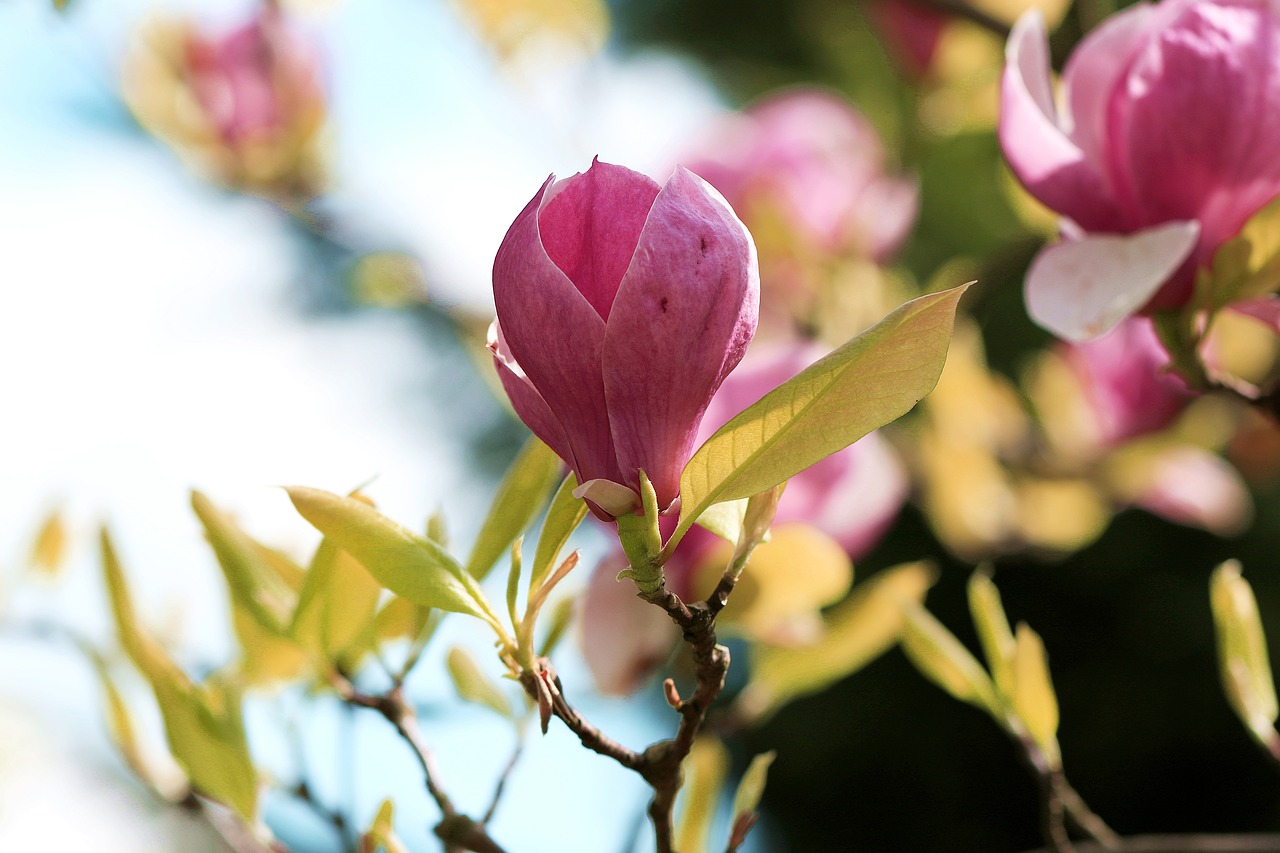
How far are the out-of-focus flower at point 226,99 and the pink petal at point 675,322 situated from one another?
2.67 ft

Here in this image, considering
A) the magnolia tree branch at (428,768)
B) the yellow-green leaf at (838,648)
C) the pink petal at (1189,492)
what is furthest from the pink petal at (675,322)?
the pink petal at (1189,492)

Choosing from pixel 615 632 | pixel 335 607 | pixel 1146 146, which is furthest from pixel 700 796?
pixel 1146 146

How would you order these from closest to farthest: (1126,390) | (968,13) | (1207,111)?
1. (1207,111)
2. (968,13)
3. (1126,390)

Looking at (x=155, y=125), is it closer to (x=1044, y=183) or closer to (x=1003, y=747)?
(x=1044, y=183)

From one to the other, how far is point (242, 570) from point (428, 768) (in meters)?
0.08

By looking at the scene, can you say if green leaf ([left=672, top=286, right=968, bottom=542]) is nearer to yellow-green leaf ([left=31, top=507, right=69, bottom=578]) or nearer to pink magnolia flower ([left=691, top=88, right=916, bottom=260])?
yellow-green leaf ([left=31, top=507, right=69, bottom=578])

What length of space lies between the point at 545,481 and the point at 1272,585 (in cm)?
189

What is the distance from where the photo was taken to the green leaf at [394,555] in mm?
255

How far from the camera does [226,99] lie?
0.95m

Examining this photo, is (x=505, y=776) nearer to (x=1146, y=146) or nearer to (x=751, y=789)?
(x=751, y=789)

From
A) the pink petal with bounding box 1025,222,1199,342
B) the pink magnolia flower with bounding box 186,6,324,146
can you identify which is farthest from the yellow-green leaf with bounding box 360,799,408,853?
the pink magnolia flower with bounding box 186,6,324,146

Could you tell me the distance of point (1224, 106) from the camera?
34cm

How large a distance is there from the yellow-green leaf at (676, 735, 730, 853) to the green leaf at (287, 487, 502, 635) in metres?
0.19

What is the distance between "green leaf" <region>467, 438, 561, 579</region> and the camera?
1.01 ft
